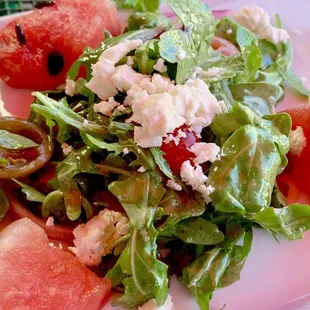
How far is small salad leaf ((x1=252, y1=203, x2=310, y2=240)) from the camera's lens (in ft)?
4.81

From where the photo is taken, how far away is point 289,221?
4.99ft

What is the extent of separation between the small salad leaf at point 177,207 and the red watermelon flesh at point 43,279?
0.72 ft

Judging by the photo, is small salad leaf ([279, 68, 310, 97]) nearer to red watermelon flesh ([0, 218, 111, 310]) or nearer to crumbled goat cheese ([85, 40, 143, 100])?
crumbled goat cheese ([85, 40, 143, 100])

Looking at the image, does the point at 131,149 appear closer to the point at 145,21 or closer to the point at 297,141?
the point at 297,141

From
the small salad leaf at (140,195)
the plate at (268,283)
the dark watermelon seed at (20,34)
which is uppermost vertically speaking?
the dark watermelon seed at (20,34)

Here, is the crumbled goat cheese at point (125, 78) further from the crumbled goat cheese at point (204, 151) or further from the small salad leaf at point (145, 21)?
the small salad leaf at point (145, 21)

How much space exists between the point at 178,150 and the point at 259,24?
87 centimetres

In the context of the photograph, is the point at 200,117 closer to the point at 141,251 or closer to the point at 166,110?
the point at 166,110

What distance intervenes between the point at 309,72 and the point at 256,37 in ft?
0.78

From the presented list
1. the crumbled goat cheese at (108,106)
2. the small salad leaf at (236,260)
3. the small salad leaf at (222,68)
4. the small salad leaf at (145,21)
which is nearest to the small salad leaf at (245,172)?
the small salad leaf at (236,260)

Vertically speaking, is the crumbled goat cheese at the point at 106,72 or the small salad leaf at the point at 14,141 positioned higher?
the crumbled goat cheese at the point at 106,72

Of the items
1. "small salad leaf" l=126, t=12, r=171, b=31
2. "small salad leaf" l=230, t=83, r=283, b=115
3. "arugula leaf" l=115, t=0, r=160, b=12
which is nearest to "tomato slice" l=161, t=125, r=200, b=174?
"small salad leaf" l=230, t=83, r=283, b=115

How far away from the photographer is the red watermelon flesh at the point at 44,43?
6.39 ft

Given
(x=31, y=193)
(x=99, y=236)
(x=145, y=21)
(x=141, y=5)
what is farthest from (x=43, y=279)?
(x=141, y=5)
